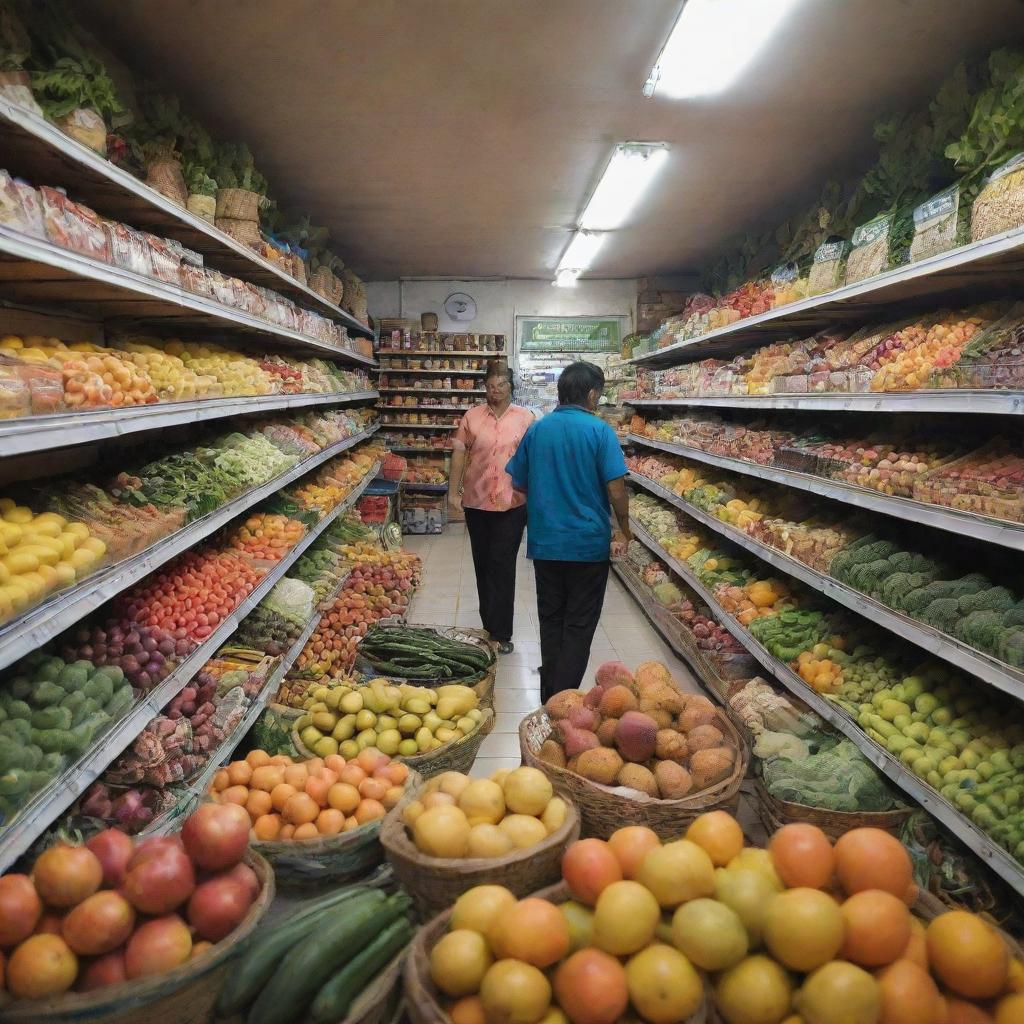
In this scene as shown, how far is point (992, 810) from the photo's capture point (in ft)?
7.26

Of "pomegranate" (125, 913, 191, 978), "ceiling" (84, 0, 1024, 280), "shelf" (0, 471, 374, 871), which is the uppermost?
"ceiling" (84, 0, 1024, 280)

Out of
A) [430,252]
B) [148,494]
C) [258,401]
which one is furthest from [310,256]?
[148,494]

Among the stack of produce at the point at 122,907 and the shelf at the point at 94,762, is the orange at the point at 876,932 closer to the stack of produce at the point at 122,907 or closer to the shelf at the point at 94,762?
the stack of produce at the point at 122,907

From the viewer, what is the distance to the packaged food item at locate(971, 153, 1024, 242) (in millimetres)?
2361

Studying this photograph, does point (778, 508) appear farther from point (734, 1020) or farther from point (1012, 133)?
point (734, 1020)

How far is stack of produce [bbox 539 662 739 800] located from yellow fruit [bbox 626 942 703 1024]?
100 centimetres

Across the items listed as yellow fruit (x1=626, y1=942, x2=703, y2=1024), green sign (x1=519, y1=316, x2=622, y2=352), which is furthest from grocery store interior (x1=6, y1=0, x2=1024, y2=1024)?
green sign (x1=519, y1=316, x2=622, y2=352)

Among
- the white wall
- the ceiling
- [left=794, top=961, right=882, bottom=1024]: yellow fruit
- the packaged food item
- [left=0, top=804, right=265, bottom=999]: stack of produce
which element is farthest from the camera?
the white wall

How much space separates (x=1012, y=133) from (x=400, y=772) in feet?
11.2

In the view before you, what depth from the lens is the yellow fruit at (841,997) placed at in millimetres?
1017

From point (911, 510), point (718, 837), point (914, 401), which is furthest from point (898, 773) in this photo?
point (718, 837)

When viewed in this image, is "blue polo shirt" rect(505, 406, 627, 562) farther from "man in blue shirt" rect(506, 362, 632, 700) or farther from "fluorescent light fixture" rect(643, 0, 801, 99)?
"fluorescent light fixture" rect(643, 0, 801, 99)

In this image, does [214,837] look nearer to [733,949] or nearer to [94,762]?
[733,949]

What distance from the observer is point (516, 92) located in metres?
4.16
